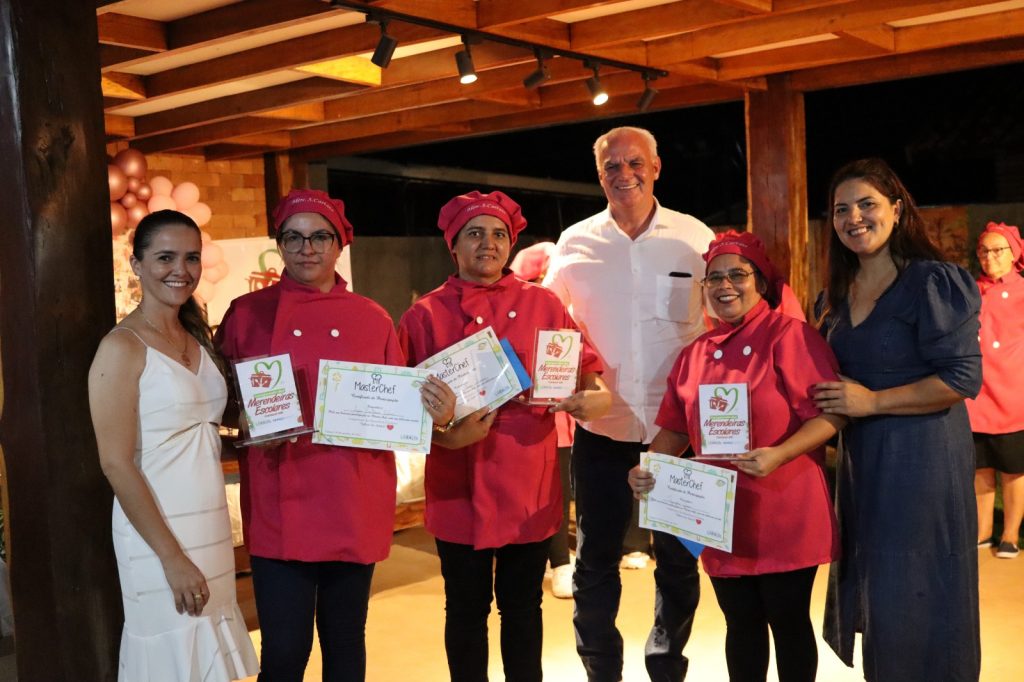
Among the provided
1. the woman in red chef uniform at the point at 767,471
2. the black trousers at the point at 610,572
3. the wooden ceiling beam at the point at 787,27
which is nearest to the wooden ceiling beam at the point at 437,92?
the wooden ceiling beam at the point at 787,27

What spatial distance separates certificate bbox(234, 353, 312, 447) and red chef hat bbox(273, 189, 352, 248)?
37cm

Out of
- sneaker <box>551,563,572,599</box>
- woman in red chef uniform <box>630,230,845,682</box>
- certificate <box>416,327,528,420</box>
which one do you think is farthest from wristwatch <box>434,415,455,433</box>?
sneaker <box>551,563,572,599</box>

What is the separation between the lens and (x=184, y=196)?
7176 millimetres

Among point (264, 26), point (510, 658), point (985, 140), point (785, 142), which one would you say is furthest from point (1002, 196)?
point (510, 658)

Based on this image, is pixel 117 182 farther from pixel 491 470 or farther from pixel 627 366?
pixel 491 470

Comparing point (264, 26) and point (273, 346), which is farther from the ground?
point (264, 26)

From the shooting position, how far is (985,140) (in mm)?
10742

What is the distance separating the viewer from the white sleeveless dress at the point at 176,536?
7.90 feet

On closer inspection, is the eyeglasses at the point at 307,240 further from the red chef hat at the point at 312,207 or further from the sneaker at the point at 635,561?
the sneaker at the point at 635,561

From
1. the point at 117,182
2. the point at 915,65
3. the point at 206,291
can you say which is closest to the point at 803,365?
the point at 915,65

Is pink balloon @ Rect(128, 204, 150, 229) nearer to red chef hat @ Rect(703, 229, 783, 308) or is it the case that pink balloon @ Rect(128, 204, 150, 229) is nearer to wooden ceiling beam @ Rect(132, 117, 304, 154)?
wooden ceiling beam @ Rect(132, 117, 304, 154)

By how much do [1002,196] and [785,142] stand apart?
600 centimetres

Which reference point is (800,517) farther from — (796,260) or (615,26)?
(796,260)

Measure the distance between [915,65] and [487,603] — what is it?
433 centimetres
